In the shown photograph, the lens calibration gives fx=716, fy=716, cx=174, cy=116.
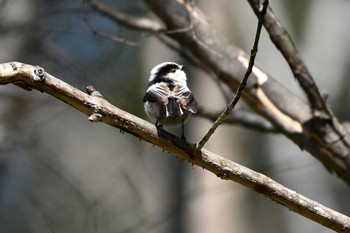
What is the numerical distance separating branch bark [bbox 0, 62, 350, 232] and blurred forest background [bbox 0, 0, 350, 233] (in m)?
2.01

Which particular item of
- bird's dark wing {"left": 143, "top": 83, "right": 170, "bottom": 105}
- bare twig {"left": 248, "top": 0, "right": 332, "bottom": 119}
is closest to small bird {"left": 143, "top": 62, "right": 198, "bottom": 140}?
bird's dark wing {"left": 143, "top": 83, "right": 170, "bottom": 105}

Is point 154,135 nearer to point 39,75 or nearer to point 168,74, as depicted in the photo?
point 39,75

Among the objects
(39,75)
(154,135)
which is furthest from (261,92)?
(39,75)

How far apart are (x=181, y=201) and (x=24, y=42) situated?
1.93 metres

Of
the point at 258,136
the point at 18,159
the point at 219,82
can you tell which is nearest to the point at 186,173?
the point at 258,136

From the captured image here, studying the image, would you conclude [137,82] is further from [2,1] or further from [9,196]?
[2,1]

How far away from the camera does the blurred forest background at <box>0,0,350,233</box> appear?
19.0 ft

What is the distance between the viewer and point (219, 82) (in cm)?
447

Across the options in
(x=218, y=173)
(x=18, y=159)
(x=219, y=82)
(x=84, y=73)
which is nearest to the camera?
(x=218, y=173)

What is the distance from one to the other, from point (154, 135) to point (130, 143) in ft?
21.8

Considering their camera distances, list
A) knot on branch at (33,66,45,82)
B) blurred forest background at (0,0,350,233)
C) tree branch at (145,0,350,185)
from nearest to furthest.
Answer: knot on branch at (33,66,45,82) → tree branch at (145,0,350,185) → blurred forest background at (0,0,350,233)

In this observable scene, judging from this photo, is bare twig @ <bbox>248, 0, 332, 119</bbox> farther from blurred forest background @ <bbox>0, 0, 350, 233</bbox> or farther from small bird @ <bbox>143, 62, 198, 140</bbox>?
blurred forest background @ <bbox>0, 0, 350, 233</bbox>

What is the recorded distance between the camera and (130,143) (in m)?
9.34

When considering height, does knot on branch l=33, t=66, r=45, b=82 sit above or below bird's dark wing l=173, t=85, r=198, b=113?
below
